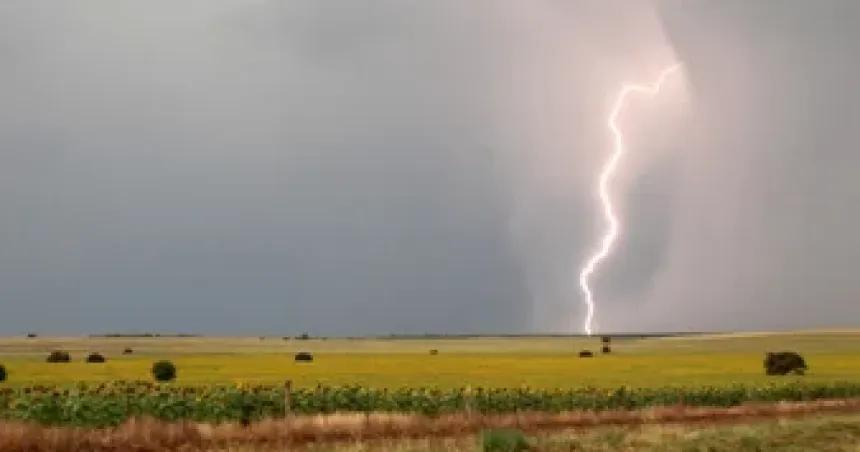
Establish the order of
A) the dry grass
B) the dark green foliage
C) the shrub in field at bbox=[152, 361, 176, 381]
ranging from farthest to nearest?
the shrub in field at bbox=[152, 361, 176, 381]
the dry grass
the dark green foliage

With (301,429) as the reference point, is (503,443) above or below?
above

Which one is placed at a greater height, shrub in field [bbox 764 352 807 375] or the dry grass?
shrub in field [bbox 764 352 807 375]

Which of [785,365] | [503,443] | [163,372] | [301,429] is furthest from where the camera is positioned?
[785,365]

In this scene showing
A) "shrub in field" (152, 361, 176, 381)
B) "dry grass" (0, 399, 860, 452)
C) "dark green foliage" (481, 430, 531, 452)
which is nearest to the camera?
"dark green foliage" (481, 430, 531, 452)

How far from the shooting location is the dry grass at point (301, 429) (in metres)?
21.2

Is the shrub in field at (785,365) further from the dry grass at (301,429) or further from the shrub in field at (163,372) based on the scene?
the shrub in field at (163,372)

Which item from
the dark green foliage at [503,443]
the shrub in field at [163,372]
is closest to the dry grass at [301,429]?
the dark green foliage at [503,443]

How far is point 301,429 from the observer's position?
24.9 meters

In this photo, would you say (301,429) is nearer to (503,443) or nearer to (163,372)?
(503,443)

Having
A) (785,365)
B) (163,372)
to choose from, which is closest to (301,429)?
(163,372)

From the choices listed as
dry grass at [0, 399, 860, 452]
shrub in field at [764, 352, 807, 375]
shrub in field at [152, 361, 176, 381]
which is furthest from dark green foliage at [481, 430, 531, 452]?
shrub in field at [764, 352, 807, 375]

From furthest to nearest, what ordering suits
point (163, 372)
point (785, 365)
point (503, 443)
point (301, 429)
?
point (785, 365)
point (163, 372)
point (301, 429)
point (503, 443)

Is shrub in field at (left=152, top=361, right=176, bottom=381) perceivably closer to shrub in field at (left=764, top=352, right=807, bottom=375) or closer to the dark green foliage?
the dark green foliage

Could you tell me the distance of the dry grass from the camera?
69.4 feet
